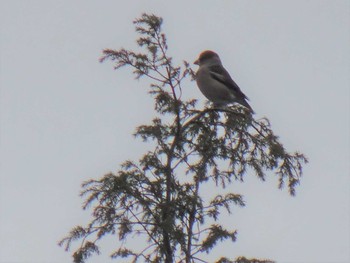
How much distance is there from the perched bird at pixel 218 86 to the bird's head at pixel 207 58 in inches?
10.2

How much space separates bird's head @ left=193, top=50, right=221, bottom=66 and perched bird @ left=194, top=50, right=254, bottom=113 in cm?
26

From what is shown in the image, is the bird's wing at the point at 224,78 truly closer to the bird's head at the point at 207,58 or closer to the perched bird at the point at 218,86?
the perched bird at the point at 218,86

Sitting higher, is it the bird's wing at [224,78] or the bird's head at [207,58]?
the bird's head at [207,58]

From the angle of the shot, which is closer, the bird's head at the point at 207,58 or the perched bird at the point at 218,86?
the perched bird at the point at 218,86

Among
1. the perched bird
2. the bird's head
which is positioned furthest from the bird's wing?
the bird's head

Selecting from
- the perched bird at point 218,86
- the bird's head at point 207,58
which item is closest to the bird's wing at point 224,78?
the perched bird at point 218,86

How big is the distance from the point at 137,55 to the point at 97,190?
4.11 feet

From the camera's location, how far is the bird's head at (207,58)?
37.5ft

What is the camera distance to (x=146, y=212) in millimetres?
6535

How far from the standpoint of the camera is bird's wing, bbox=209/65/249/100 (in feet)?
34.3

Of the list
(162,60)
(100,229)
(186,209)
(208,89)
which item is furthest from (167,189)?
(208,89)

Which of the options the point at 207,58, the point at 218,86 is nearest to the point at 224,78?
the point at 218,86

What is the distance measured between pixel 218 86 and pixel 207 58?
1.02 meters

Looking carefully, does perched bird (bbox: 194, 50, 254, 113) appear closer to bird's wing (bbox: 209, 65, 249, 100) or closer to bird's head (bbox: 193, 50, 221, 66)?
bird's wing (bbox: 209, 65, 249, 100)
